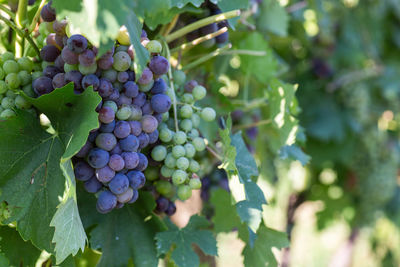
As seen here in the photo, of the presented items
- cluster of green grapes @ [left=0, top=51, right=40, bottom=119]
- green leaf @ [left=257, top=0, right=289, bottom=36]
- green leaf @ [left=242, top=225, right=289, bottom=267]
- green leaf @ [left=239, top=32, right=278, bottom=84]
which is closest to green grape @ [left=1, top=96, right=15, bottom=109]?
cluster of green grapes @ [left=0, top=51, right=40, bottom=119]

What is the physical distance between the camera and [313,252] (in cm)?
489

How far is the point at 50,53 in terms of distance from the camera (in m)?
0.65

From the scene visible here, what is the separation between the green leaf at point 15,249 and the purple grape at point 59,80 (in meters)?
0.28

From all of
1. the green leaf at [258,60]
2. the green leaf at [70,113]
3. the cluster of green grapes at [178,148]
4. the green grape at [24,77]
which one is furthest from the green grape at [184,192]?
the green leaf at [258,60]

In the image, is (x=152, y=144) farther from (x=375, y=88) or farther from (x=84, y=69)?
(x=375, y=88)

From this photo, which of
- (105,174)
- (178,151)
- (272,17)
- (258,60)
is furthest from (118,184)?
(272,17)

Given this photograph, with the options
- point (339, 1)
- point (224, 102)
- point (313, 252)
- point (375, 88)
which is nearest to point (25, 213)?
point (224, 102)

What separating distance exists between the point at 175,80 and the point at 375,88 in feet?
6.65

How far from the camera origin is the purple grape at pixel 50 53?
25.5 inches

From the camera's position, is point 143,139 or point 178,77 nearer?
point 143,139

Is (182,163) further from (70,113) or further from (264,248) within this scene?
(264,248)

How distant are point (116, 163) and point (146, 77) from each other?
0.14 m

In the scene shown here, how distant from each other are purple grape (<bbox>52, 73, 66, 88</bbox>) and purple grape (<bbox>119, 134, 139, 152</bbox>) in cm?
12

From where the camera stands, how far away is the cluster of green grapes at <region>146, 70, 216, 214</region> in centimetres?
69
